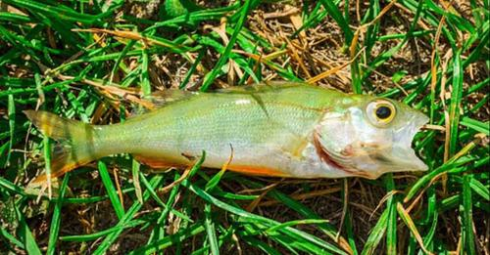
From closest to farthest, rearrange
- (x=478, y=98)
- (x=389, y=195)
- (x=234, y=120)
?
(x=234, y=120) → (x=389, y=195) → (x=478, y=98)

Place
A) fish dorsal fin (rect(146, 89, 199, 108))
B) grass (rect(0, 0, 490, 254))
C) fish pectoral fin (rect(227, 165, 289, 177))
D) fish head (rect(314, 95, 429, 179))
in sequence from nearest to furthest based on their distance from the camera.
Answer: fish head (rect(314, 95, 429, 179)) → fish pectoral fin (rect(227, 165, 289, 177)) → fish dorsal fin (rect(146, 89, 199, 108)) → grass (rect(0, 0, 490, 254))

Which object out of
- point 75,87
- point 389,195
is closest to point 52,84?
point 75,87

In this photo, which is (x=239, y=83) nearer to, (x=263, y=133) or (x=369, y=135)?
(x=263, y=133)

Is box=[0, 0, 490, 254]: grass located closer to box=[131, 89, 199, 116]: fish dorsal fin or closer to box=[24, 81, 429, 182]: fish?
box=[131, 89, 199, 116]: fish dorsal fin

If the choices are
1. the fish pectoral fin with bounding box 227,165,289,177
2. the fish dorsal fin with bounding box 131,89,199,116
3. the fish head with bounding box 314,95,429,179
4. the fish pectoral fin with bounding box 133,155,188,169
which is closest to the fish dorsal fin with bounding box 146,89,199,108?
the fish dorsal fin with bounding box 131,89,199,116

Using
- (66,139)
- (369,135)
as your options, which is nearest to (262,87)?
(369,135)

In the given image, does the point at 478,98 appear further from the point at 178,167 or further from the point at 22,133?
the point at 22,133

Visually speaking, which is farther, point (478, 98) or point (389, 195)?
point (478, 98)
